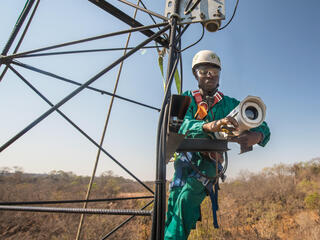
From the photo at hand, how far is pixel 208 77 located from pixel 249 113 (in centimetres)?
129

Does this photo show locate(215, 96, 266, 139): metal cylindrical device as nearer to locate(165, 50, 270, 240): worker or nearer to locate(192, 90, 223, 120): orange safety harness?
locate(165, 50, 270, 240): worker

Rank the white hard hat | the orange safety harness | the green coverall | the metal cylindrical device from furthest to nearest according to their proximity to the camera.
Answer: the white hard hat < the orange safety harness < the green coverall < the metal cylindrical device

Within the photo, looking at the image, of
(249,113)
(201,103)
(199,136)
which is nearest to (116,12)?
(201,103)

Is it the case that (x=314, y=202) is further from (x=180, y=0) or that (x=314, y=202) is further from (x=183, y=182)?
(x=180, y=0)

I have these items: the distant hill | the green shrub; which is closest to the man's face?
the distant hill

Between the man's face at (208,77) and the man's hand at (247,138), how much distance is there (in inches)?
44.1

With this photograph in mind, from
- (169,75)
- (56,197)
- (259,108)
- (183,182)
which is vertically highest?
(169,75)

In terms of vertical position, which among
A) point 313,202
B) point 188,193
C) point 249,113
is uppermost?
point 249,113

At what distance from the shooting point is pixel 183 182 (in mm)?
2443

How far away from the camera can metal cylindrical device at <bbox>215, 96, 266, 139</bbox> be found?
4.67 ft

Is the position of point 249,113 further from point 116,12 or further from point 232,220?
point 232,220

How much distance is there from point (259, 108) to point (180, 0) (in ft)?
4.20

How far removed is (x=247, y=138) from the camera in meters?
1.67

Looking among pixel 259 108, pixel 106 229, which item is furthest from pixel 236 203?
pixel 259 108
